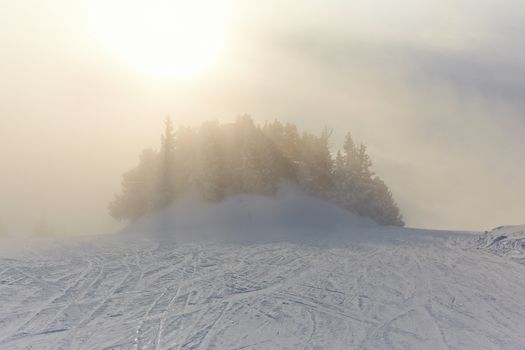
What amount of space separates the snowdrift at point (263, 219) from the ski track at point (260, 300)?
26.8ft

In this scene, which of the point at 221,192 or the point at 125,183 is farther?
the point at 125,183

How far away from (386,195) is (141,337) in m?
31.9

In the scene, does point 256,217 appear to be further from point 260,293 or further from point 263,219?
point 260,293

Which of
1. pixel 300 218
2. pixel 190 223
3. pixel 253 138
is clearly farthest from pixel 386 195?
pixel 190 223

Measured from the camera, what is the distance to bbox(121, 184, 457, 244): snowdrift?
1299 inches

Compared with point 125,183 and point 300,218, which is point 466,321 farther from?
point 125,183

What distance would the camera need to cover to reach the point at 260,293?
16.3m

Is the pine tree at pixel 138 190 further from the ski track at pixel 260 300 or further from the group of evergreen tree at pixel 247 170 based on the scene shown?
the ski track at pixel 260 300

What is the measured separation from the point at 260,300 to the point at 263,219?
20462mm

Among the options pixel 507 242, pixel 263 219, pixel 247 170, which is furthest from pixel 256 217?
pixel 507 242

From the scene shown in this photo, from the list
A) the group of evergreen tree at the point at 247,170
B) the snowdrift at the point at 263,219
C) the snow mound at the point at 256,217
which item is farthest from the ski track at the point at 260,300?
the group of evergreen tree at the point at 247,170

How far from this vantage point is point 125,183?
40.7m

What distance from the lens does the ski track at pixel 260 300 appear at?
1190 cm

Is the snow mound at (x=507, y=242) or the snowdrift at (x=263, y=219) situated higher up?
the snowdrift at (x=263, y=219)
